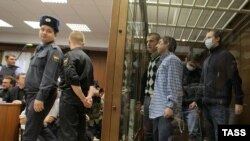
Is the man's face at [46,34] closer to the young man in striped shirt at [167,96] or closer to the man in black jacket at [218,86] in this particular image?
the young man in striped shirt at [167,96]

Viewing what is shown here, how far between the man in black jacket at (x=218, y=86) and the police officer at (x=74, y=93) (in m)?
1.06

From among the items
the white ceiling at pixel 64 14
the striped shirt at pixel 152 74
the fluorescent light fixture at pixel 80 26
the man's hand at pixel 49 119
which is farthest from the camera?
the fluorescent light fixture at pixel 80 26

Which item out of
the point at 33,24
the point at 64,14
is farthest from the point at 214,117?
the point at 33,24

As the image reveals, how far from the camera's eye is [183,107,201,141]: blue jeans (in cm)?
315

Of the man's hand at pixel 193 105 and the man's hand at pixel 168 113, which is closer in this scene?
the man's hand at pixel 168 113

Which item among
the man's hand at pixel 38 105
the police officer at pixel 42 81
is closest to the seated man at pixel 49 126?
the police officer at pixel 42 81

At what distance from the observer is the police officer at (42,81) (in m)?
2.24

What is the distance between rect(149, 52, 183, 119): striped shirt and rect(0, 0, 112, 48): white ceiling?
3546 millimetres

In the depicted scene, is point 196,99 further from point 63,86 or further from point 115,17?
point 115,17

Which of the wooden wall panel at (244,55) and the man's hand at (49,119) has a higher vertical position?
the wooden wall panel at (244,55)

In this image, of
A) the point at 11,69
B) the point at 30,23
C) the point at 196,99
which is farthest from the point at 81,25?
the point at 196,99

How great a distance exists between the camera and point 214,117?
7.79ft

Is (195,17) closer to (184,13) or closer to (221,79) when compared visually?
(184,13)

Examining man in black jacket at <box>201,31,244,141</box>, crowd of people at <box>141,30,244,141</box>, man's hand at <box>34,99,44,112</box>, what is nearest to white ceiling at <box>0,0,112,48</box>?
crowd of people at <box>141,30,244,141</box>
